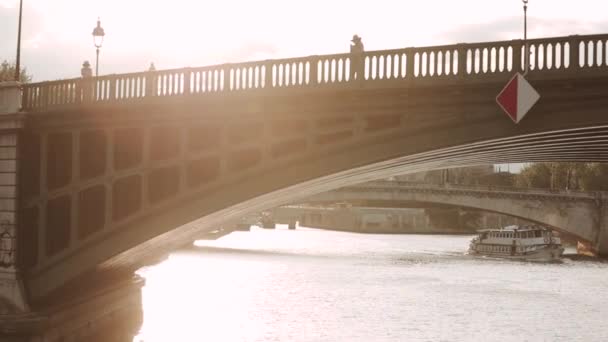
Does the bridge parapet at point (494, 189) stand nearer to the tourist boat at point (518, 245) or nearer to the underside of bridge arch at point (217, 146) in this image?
the tourist boat at point (518, 245)

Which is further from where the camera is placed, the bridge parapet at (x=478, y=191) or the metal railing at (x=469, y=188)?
the metal railing at (x=469, y=188)

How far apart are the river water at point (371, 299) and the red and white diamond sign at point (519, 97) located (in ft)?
44.5

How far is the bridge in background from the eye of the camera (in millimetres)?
20062

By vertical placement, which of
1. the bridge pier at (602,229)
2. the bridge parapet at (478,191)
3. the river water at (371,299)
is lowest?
the river water at (371,299)

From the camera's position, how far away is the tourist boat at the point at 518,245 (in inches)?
2783

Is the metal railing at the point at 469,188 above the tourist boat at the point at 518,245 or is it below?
above

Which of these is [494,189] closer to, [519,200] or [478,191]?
[478,191]

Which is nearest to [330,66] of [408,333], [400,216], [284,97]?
[284,97]

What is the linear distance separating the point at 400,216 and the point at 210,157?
10641 cm

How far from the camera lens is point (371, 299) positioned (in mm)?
41875

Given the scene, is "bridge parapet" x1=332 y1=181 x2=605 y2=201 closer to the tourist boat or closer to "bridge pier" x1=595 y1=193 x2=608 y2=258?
"bridge pier" x1=595 y1=193 x2=608 y2=258

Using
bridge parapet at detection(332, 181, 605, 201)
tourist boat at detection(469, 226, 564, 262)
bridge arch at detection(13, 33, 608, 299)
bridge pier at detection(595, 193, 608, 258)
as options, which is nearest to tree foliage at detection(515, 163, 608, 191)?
bridge parapet at detection(332, 181, 605, 201)

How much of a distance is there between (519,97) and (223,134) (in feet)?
25.0

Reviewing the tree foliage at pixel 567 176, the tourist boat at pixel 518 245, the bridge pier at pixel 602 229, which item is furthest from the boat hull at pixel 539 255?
the tree foliage at pixel 567 176
